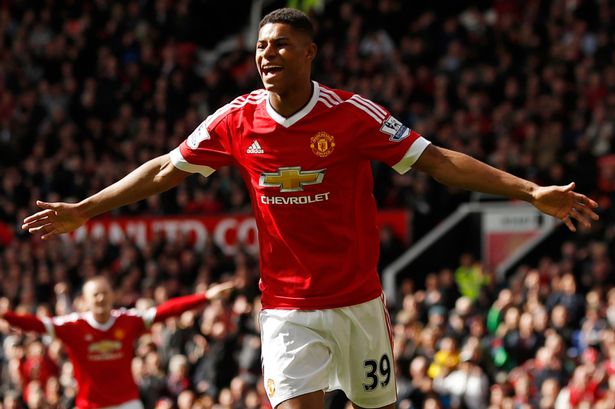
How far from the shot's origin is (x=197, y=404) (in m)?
14.4

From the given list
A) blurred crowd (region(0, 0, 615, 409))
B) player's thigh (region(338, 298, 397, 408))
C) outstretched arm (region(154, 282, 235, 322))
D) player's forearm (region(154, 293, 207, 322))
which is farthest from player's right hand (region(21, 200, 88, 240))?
blurred crowd (region(0, 0, 615, 409))

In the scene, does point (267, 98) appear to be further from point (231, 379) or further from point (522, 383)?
point (231, 379)

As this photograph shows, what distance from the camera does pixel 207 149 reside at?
6.80m

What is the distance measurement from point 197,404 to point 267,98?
323 inches

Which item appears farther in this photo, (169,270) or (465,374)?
(169,270)

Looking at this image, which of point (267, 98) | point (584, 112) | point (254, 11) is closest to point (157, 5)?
point (254, 11)

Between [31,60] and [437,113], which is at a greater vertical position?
[31,60]

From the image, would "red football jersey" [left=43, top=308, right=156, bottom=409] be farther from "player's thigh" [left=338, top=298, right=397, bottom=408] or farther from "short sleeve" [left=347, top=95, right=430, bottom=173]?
"short sleeve" [left=347, top=95, right=430, bottom=173]

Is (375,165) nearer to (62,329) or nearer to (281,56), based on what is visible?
(62,329)

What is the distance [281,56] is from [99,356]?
18.1ft

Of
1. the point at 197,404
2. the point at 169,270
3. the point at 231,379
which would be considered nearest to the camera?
the point at 197,404

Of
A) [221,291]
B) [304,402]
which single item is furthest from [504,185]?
[221,291]

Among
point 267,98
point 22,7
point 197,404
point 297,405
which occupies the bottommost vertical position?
point 197,404

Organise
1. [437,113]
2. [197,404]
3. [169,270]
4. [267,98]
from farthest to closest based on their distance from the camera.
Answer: [437,113] → [169,270] → [197,404] → [267,98]
